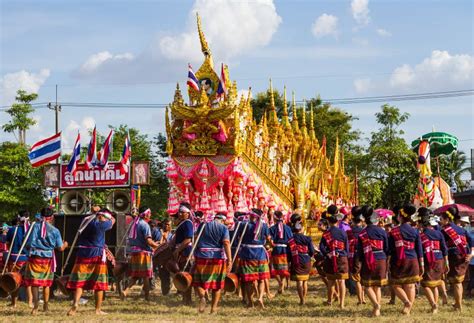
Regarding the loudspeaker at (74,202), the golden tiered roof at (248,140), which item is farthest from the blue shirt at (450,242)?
the loudspeaker at (74,202)

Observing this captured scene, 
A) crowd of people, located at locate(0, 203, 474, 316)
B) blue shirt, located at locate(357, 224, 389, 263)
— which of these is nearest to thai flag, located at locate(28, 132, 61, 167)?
crowd of people, located at locate(0, 203, 474, 316)

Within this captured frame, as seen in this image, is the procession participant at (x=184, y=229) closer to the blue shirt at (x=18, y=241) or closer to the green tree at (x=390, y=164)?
the blue shirt at (x=18, y=241)

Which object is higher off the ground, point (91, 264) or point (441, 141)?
point (441, 141)

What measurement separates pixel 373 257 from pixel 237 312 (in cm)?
244

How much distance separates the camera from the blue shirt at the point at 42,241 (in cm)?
1219

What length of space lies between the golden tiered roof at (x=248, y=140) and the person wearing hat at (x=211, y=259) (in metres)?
13.0

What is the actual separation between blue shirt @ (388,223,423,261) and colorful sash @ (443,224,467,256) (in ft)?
4.43

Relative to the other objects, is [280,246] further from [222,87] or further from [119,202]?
[222,87]

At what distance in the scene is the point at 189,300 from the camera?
13.5 m

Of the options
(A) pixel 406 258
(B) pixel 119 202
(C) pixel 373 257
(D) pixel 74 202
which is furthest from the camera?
(D) pixel 74 202

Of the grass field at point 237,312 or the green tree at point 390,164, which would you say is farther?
the green tree at point 390,164

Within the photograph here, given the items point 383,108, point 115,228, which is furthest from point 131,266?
point 383,108

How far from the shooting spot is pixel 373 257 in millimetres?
11344

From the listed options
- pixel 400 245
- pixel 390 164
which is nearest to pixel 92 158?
pixel 400 245
